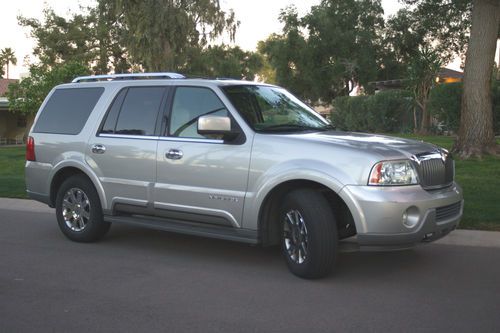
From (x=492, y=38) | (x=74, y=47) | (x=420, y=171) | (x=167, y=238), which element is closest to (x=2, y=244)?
(x=167, y=238)

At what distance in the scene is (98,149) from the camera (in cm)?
727

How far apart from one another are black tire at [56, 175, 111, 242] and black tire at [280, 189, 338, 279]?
101 inches

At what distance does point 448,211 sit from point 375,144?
0.95 m

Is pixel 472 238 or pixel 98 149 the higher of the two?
pixel 98 149

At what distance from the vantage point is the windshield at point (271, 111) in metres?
6.41

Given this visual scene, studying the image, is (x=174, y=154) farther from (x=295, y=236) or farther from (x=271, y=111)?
(x=295, y=236)

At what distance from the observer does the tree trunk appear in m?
13.8

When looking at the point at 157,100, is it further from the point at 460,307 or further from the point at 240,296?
the point at 460,307

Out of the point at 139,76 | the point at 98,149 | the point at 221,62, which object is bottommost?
the point at 98,149

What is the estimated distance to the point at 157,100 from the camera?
23.0 ft

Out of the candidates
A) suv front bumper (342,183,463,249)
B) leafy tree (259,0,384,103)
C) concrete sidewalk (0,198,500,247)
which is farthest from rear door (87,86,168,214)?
leafy tree (259,0,384,103)

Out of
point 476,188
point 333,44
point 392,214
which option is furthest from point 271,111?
point 333,44

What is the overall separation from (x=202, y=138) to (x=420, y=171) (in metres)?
2.22

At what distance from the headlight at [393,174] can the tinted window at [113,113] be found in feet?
10.9
